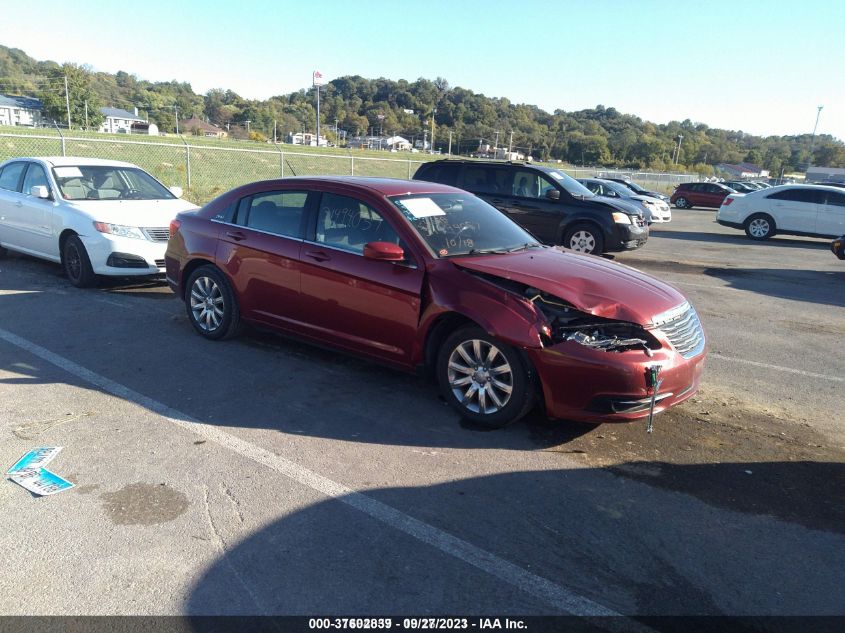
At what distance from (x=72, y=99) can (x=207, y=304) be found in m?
83.3

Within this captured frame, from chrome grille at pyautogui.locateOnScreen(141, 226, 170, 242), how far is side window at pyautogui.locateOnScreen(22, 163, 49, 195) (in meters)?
1.96

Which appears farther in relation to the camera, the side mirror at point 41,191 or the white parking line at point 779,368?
the side mirror at point 41,191

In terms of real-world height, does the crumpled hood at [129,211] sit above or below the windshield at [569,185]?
below

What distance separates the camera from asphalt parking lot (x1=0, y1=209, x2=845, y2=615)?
2846mm

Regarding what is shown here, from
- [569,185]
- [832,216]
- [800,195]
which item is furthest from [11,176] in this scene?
[832,216]

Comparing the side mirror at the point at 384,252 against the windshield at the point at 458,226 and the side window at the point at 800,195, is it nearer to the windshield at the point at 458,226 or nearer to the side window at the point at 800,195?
the windshield at the point at 458,226

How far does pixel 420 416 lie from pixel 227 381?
67.2 inches

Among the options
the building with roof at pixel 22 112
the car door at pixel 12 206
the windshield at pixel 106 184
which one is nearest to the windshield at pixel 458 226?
the windshield at pixel 106 184

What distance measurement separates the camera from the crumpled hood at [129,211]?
8.27 metres

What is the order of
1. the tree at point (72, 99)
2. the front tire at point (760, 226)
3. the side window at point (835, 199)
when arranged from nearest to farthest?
1. the side window at point (835, 199)
2. the front tire at point (760, 226)
3. the tree at point (72, 99)

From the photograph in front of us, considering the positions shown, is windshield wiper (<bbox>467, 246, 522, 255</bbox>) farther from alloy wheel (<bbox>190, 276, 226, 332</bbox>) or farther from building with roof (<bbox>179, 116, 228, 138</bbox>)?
building with roof (<bbox>179, 116, 228, 138</bbox>)

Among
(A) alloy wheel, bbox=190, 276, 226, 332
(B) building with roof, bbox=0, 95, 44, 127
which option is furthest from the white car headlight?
(B) building with roof, bbox=0, 95, 44, 127

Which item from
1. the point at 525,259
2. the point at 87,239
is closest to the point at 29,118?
the point at 87,239

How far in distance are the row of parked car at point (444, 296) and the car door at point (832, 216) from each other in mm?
15483
